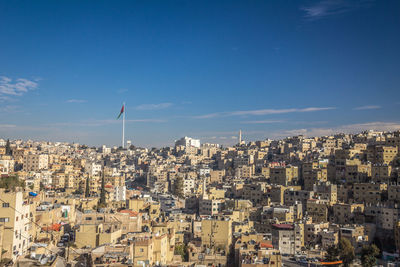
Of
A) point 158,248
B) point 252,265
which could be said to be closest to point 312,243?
point 252,265

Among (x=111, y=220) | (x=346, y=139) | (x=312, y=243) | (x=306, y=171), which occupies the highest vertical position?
(x=346, y=139)

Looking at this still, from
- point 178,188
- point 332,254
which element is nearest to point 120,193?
point 178,188

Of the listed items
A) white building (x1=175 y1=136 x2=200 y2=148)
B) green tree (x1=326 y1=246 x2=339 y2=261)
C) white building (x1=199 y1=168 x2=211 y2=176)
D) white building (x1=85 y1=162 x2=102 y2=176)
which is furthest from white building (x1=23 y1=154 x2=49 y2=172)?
white building (x1=175 y1=136 x2=200 y2=148)

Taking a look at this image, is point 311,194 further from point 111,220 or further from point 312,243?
point 111,220

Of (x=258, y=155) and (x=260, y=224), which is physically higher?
(x=258, y=155)

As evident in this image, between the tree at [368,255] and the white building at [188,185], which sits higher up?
the white building at [188,185]

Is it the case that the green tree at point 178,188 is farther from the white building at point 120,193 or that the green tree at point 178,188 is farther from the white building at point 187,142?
the white building at point 187,142

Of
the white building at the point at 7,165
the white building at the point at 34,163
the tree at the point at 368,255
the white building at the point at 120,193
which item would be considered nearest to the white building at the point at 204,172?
the white building at the point at 120,193
